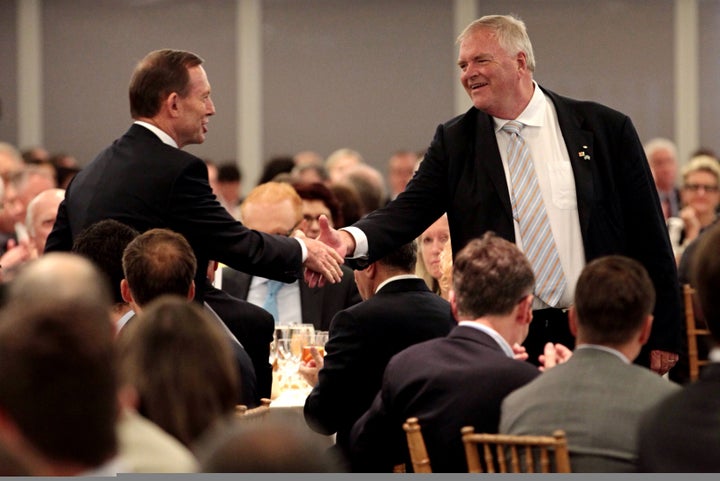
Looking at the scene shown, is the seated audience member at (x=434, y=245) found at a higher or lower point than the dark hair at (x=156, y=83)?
lower

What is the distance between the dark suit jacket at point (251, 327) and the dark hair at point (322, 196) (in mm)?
1783

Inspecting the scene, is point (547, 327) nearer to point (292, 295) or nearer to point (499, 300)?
point (499, 300)

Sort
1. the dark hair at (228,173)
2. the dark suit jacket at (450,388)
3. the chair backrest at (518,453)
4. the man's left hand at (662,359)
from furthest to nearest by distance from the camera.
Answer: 1. the dark hair at (228,173)
2. the man's left hand at (662,359)
3. the dark suit jacket at (450,388)
4. the chair backrest at (518,453)

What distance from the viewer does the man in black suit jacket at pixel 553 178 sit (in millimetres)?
4086

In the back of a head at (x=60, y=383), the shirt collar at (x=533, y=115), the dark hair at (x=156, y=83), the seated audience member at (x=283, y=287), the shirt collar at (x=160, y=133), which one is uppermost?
the dark hair at (x=156, y=83)

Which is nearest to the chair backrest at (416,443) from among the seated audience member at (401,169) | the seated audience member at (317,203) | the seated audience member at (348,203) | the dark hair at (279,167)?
the seated audience member at (317,203)

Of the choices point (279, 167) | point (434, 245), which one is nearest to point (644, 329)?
point (434, 245)

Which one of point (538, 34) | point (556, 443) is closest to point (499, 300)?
point (556, 443)

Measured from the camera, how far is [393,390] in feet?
10.6

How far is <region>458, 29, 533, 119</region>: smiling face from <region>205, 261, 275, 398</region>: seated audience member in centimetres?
113

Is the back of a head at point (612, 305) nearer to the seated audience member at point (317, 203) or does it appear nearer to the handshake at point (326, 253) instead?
the handshake at point (326, 253)

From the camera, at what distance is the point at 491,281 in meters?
3.28

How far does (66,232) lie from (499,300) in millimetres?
1811

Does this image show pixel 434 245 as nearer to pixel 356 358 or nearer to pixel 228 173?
pixel 356 358
